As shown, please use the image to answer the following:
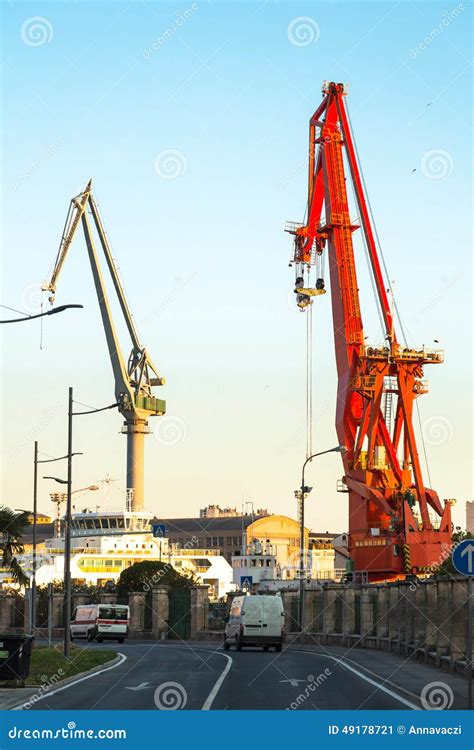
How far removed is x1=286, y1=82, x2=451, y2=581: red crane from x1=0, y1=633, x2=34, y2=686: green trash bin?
58.9 m

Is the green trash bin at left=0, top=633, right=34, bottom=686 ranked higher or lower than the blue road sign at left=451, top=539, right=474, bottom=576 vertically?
lower

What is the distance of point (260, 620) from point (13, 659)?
759 inches

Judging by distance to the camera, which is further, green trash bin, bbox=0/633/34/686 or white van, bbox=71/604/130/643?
white van, bbox=71/604/130/643

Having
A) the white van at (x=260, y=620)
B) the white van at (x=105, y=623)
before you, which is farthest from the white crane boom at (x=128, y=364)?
the white van at (x=260, y=620)

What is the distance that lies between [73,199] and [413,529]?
7306cm

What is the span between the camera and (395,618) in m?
45.6

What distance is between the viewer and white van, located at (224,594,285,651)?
4375cm

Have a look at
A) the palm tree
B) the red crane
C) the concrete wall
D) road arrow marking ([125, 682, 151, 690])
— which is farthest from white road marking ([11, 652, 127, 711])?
the red crane

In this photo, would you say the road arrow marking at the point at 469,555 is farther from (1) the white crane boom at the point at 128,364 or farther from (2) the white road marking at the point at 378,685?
(1) the white crane boom at the point at 128,364

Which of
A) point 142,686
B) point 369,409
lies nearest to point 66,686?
point 142,686

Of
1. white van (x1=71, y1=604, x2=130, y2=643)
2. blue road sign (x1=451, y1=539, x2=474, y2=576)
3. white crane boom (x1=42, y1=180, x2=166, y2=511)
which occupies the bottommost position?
white van (x1=71, y1=604, x2=130, y2=643)

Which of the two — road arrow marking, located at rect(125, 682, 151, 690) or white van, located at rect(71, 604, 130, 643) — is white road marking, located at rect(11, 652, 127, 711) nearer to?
road arrow marking, located at rect(125, 682, 151, 690)

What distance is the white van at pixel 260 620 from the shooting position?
43747mm
